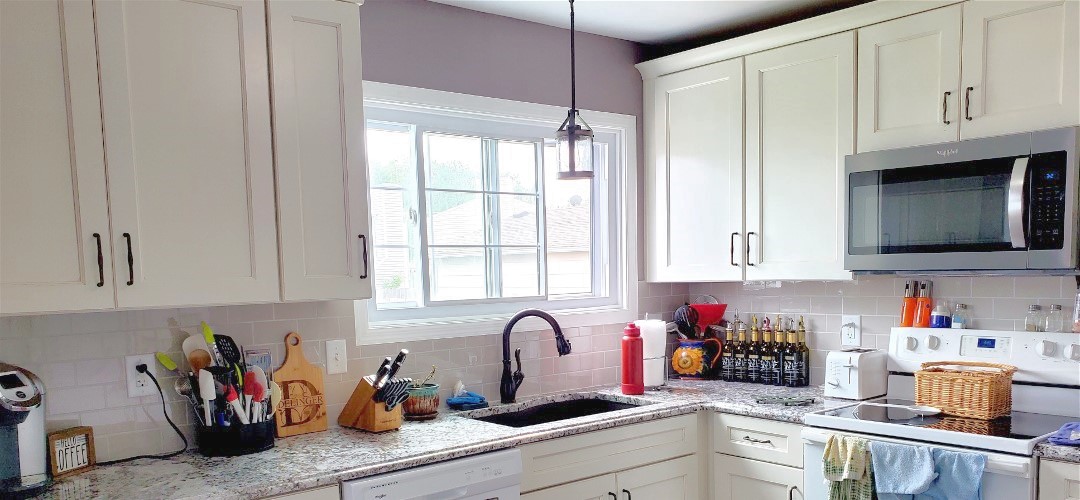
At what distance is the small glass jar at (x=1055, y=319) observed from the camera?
8.31 feet

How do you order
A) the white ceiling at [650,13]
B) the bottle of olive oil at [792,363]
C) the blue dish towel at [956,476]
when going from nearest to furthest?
1. the blue dish towel at [956,476]
2. the white ceiling at [650,13]
3. the bottle of olive oil at [792,363]

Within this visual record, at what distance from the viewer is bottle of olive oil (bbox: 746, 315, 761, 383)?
323cm

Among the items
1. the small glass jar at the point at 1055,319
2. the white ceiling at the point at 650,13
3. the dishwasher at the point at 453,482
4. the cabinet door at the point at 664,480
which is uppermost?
the white ceiling at the point at 650,13

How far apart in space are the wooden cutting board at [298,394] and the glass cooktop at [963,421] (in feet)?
5.64

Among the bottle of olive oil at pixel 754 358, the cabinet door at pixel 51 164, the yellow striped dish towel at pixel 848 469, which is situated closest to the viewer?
the cabinet door at pixel 51 164

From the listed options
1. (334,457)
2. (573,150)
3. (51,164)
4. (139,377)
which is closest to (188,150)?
(51,164)

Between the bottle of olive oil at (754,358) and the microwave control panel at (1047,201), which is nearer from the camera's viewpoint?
the microwave control panel at (1047,201)

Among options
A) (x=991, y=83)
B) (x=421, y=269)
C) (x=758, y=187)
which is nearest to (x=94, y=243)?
(x=421, y=269)

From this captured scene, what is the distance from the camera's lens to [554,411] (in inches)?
118

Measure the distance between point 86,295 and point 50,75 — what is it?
54cm

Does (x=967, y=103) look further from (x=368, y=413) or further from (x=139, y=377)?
(x=139, y=377)

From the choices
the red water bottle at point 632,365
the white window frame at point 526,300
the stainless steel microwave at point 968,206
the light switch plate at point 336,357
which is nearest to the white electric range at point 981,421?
the stainless steel microwave at point 968,206

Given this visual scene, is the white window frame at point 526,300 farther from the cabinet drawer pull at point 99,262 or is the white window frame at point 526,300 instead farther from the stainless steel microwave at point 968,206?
the stainless steel microwave at point 968,206

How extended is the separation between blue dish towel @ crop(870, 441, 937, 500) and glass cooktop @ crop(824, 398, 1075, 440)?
115 mm
